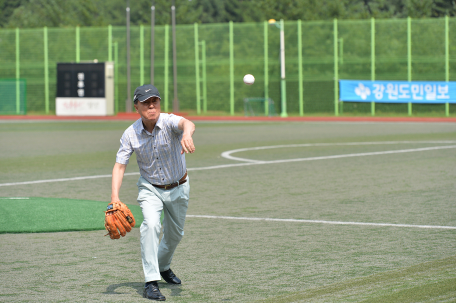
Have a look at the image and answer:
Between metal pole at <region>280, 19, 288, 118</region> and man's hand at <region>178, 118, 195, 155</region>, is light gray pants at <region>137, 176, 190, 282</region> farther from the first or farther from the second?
metal pole at <region>280, 19, 288, 118</region>

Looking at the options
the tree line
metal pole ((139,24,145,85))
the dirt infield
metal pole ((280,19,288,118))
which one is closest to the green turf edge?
the dirt infield

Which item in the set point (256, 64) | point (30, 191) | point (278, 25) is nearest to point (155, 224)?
point (30, 191)

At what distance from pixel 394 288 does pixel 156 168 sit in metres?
2.42

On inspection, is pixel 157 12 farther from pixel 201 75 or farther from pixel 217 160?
pixel 217 160

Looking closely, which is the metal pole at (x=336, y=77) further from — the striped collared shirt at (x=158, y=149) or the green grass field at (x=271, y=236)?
the striped collared shirt at (x=158, y=149)

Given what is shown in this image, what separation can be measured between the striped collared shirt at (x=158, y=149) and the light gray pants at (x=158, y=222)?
11 centimetres

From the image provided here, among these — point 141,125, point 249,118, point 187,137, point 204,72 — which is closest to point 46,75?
point 204,72

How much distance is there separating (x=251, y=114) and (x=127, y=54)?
9.76m

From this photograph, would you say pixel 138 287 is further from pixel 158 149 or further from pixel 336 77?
pixel 336 77

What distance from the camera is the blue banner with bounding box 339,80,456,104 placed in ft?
137

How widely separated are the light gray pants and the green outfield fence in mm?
37665

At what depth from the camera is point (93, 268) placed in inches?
274

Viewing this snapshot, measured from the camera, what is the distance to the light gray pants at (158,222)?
19.2ft

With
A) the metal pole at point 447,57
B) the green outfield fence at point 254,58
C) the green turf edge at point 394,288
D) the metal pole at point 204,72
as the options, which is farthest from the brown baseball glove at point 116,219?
the metal pole at point 204,72
